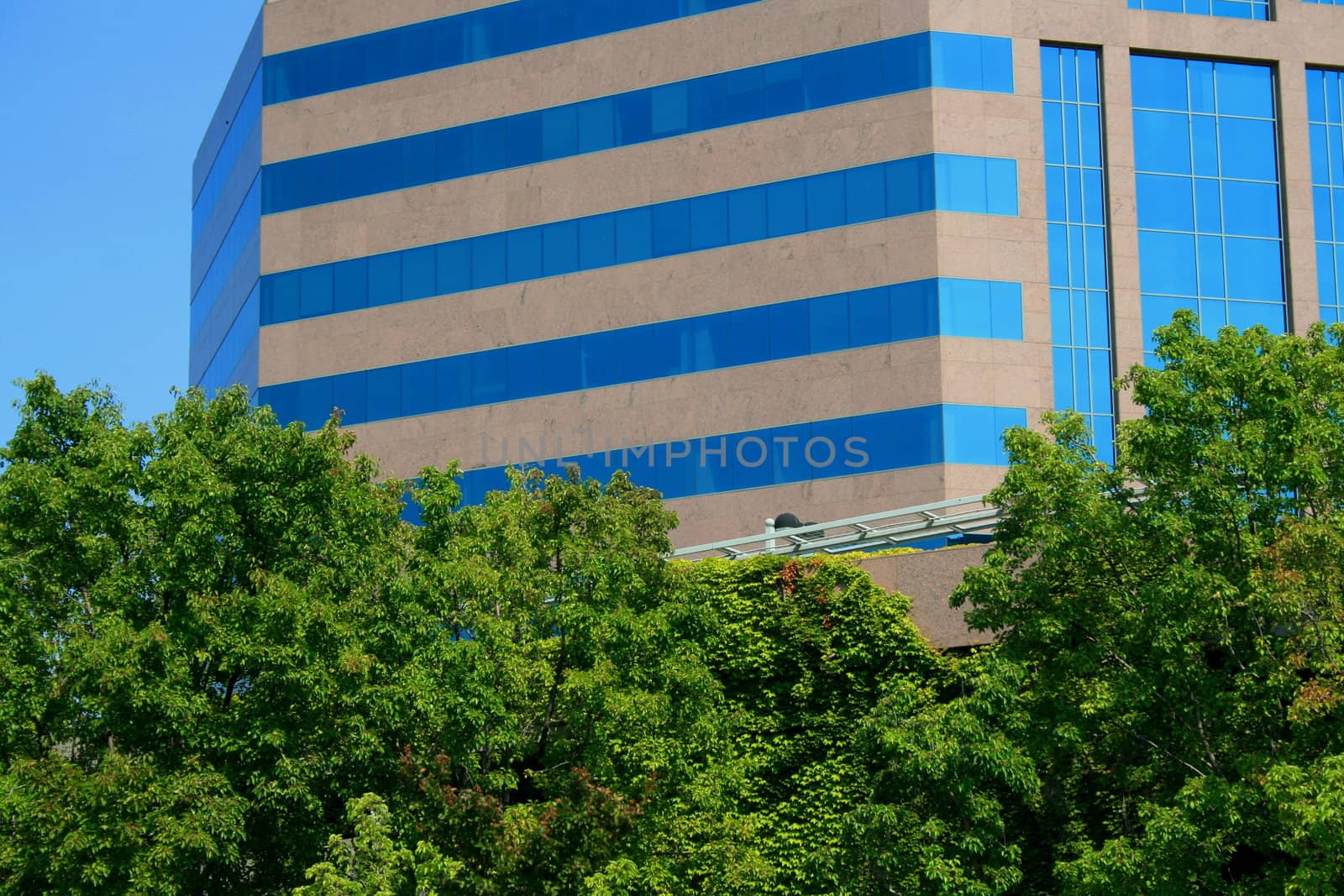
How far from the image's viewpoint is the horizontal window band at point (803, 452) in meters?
46.0

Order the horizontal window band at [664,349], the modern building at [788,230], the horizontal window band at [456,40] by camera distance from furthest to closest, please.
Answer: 1. the horizontal window band at [456,40]
2. the modern building at [788,230]
3. the horizontal window band at [664,349]

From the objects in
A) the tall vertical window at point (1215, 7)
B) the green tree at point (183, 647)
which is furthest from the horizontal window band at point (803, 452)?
the green tree at point (183, 647)

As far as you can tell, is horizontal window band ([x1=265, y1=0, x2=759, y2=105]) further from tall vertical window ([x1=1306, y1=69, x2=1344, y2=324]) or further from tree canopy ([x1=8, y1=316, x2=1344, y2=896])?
tree canopy ([x1=8, y1=316, x2=1344, y2=896])

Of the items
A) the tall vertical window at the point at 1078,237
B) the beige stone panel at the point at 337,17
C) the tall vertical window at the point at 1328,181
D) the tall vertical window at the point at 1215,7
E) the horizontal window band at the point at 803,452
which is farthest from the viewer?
the beige stone panel at the point at 337,17

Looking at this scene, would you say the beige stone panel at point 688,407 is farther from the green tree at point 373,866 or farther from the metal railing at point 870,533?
the green tree at point 373,866

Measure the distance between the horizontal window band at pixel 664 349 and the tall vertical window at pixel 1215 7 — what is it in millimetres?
9967

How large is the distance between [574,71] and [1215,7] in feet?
62.2

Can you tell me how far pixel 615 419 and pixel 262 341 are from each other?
41.9 feet

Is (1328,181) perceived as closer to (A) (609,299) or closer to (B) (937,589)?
(A) (609,299)

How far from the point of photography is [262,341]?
180 feet

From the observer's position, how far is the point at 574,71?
52250 millimetres

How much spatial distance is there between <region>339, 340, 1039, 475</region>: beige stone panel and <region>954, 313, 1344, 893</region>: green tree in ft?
55.2

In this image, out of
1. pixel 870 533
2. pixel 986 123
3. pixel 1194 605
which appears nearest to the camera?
pixel 1194 605

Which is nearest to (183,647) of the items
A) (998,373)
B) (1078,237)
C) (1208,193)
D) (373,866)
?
(373,866)
